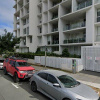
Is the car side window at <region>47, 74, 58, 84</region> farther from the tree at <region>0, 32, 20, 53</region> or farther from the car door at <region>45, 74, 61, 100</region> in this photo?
the tree at <region>0, 32, 20, 53</region>

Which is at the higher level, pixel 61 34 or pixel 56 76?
pixel 61 34

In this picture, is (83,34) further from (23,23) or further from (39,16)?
(23,23)

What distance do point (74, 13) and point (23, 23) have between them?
2016 centimetres

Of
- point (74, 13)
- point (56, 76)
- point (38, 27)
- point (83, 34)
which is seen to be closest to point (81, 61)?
point (56, 76)

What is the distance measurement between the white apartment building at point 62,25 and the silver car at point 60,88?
13.3m

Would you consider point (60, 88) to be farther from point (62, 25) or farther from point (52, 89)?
point (62, 25)

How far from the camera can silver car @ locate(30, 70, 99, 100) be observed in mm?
3572

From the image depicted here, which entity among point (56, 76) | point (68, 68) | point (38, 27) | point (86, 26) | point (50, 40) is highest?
point (38, 27)

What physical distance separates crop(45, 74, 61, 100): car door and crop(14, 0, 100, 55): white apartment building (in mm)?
13527

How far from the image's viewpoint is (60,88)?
4016 millimetres

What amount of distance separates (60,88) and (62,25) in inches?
760

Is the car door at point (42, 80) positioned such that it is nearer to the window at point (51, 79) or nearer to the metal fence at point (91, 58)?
the window at point (51, 79)

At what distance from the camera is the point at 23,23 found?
32438 mm

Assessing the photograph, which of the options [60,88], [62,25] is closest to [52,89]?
[60,88]
